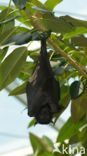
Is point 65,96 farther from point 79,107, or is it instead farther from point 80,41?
point 80,41

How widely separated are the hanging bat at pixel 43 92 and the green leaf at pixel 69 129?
25 cm

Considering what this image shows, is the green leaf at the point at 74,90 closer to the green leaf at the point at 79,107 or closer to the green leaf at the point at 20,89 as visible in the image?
the green leaf at the point at 79,107

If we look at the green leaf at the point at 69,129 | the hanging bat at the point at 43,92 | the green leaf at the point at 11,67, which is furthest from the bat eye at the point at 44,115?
the green leaf at the point at 69,129

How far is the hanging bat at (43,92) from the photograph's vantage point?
128 centimetres

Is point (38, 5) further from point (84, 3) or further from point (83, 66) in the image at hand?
point (84, 3)

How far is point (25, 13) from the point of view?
122 cm

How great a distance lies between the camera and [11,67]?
123 cm

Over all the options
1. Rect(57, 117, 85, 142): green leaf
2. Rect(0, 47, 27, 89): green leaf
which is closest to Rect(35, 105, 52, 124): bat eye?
Rect(0, 47, 27, 89): green leaf

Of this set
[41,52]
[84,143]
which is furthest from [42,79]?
[84,143]

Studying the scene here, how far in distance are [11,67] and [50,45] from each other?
0.14 metres

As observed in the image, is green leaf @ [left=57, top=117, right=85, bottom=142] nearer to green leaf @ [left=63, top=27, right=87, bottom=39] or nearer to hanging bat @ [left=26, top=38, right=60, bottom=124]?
hanging bat @ [left=26, top=38, right=60, bottom=124]

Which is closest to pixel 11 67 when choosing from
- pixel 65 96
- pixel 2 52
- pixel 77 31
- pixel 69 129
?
pixel 2 52

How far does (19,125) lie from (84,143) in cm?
282

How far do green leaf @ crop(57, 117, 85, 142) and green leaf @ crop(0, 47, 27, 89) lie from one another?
0.37m
